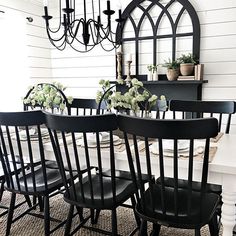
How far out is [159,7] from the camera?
3.30m

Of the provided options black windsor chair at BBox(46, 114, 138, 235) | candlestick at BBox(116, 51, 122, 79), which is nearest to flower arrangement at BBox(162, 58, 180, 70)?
candlestick at BBox(116, 51, 122, 79)

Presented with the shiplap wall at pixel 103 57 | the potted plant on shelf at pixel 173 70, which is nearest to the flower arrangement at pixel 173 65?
the potted plant on shelf at pixel 173 70

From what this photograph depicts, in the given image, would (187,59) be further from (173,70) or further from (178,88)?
(178,88)

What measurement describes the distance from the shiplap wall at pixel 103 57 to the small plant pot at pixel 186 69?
23cm

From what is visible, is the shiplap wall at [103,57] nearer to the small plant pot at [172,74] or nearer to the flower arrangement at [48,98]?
the small plant pot at [172,74]

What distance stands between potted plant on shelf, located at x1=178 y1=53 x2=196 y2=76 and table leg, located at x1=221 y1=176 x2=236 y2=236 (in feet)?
6.33

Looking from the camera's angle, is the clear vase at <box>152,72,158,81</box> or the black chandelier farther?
the clear vase at <box>152,72,158,81</box>

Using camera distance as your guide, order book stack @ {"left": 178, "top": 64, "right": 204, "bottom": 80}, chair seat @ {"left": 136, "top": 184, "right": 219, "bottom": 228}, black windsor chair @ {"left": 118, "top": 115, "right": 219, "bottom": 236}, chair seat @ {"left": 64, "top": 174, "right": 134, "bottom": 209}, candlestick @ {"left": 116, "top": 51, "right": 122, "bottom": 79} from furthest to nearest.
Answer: candlestick @ {"left": 116, "top": 51, "right": 122, "bottom": 79} → book stack @ {"left": 178, "top": 64, "right": 204, "bottom": 80} → chair seat @ {"left": 64, "top": 174, "right": 134, "bottom": 209} → chair seat @ {"left": 136, "top": 184, "right": 219, "bottom": 228} → black windsor chair @ {"left": 118, "top": 115, "right": 219, "bottom": 236}

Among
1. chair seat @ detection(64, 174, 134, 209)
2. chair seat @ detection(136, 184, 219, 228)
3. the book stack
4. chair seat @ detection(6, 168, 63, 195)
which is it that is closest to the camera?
chair seat @ detection(136, 184, 219, 228)

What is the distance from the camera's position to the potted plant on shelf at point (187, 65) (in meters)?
3.08

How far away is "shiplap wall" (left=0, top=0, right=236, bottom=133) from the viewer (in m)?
3.07

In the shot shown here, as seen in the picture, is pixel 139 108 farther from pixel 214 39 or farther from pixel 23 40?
pixel 23 40

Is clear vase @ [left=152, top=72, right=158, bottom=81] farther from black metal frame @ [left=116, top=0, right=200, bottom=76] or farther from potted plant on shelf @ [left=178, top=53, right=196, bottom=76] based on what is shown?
potted plant on shelf @ [left=178, top=53, right=196, bottom=76]

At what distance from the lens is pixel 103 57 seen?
149 inches
